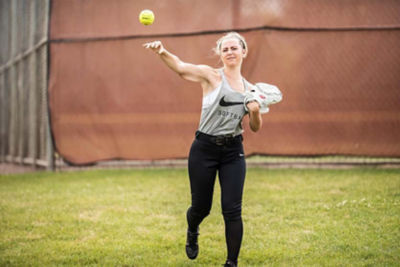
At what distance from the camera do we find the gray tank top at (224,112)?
3.54 m

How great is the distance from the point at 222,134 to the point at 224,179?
352 millimetres

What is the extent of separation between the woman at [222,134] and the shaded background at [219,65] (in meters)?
3.96

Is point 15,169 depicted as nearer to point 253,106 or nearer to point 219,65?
point 219,65

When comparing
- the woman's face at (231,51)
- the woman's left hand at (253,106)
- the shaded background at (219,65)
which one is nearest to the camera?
the woman's left hand at (253,106)

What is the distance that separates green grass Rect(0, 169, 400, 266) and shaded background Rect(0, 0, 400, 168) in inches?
32.3

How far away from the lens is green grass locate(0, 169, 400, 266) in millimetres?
3801

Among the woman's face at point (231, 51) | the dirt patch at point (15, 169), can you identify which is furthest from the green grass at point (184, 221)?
the dirt patch at point (15, 169)

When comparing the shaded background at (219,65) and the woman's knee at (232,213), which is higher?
the shaded background at (219,65)

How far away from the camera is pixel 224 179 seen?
11.6 feet

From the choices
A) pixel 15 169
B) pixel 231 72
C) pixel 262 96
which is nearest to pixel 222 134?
pixel 262 96

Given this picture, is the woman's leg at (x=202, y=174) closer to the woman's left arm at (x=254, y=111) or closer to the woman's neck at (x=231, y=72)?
the woman's left arm at (x=254, y=111)

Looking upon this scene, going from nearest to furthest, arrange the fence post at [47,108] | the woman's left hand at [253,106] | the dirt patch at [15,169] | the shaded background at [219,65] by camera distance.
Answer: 1. the woman's left hand at [253,106]
2. the shaded background at [219,65]
3. the fence post at [47,108]
4. the dirt patch at [15,169]

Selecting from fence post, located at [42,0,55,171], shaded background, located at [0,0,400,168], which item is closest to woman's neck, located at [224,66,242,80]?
shaded background, located at [0,0,400,168]

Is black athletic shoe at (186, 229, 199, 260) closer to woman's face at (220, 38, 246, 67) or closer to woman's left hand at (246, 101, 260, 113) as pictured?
woman's left hand at (246, 101, 260, 113)
